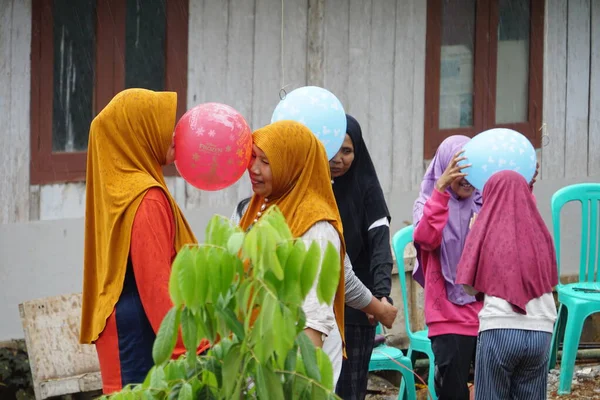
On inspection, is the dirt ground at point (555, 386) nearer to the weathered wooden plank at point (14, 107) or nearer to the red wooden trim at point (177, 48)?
the red wooden trim at point (177, 48)

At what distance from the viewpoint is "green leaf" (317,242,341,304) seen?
6.96 feet

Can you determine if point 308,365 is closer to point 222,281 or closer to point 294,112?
point 222,281

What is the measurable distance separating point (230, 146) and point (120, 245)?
489 mm

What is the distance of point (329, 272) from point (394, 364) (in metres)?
3.37

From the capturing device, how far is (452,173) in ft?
15.2

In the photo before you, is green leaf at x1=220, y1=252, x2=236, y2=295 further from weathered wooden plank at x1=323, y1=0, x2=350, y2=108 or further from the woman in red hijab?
weathered wooden plank at x1=323, y1=0, x2=350, y2=108

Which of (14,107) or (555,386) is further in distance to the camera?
(555,386)

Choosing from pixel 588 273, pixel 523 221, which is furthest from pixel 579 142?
pixel 523 221

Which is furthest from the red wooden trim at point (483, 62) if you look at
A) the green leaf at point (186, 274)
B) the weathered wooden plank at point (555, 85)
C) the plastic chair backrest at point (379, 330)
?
the green leaf at point (186, 274)

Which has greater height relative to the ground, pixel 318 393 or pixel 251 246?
pixel 251 246

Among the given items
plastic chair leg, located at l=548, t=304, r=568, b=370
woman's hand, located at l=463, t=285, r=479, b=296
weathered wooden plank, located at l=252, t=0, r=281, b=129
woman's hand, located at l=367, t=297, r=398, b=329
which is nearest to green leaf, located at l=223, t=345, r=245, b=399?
woman's hand, located at l=367, t=297, r=398, b=329

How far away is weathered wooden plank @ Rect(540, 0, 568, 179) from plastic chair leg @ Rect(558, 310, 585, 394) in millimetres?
1986

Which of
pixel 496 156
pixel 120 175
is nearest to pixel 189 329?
pixel 120 175

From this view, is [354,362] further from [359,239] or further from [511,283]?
[511,283]
